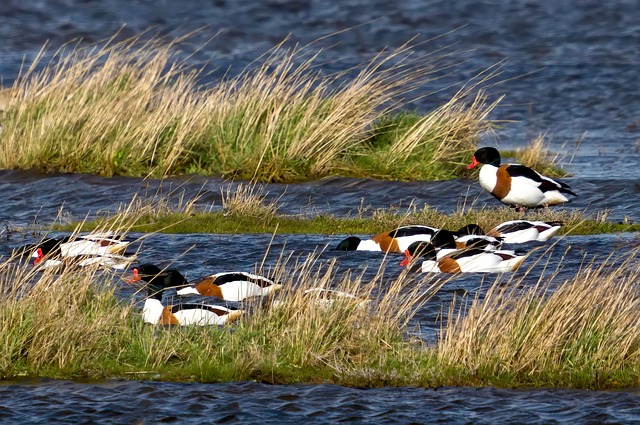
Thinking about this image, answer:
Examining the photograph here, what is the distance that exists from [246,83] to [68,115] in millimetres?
2462

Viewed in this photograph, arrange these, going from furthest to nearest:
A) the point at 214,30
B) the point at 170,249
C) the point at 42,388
A: the point at 214,30 < the point at 170,249 < the point at 42,388

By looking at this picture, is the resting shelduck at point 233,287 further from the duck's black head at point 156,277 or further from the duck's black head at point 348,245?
the duck's black head at point 348,245

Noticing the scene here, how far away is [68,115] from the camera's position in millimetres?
16875

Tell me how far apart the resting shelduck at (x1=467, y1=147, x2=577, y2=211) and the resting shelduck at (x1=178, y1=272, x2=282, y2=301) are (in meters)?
4.85

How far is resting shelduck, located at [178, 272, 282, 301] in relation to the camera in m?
10.1

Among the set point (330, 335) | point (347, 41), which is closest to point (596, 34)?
point (347, 41)

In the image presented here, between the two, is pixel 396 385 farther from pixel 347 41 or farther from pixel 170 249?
pixel 347 41

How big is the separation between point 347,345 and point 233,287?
1812 mm

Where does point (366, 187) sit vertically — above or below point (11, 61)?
below

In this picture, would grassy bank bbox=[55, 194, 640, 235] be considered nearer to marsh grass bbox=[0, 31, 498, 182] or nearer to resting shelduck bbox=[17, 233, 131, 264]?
resting shelduck bbox=[17, 233, 131, 264]

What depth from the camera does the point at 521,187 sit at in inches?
575

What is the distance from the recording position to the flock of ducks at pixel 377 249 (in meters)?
9.86

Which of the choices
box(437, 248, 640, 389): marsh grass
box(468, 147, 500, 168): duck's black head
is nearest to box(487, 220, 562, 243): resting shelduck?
box(468, 147, 500, 168): duck's black head

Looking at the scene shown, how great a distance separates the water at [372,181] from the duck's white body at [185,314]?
1.12m
